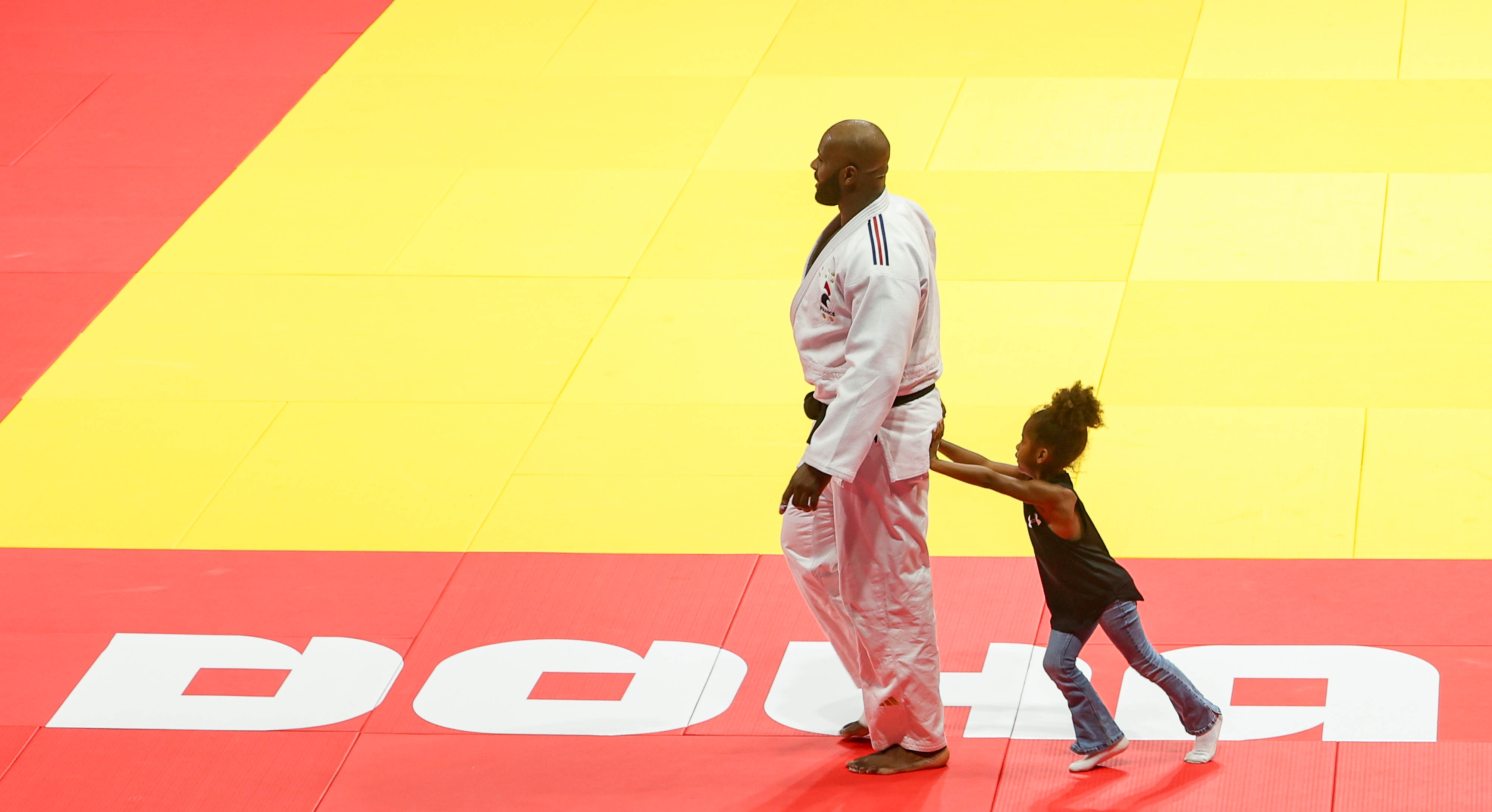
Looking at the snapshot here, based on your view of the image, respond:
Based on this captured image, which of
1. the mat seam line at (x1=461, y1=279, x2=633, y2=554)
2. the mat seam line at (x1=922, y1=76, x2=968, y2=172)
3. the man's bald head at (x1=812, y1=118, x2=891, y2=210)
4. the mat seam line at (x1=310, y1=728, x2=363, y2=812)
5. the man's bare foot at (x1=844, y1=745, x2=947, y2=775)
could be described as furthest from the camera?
the mat seam line at (x1=922, y1=76, x2=968, y2=172)

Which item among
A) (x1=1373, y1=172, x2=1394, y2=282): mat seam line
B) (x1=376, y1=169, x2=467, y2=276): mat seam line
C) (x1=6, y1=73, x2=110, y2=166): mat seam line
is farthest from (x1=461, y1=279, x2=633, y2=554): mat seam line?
(x1=6, y1=73, x2=110, y2=166): mat seam line

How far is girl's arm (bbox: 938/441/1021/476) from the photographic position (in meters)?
6.09

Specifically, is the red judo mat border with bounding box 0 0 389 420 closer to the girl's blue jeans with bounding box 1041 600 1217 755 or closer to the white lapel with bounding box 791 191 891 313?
the white lapel with bounding box 791 191 891 313

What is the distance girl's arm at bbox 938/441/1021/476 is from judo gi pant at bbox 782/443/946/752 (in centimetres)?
17

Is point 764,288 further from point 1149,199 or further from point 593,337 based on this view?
point 1149,199

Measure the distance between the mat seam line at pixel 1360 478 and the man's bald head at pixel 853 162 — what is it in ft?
9.71

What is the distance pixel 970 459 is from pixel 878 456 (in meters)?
0.40

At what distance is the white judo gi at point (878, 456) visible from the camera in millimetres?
5703

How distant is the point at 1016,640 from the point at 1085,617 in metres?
1.06

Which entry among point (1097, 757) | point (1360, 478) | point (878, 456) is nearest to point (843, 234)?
point (878, 456)

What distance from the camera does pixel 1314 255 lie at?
34.4ft

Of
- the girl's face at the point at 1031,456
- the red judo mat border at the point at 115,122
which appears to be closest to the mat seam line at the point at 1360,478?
the girl's face at the point at 1031,456

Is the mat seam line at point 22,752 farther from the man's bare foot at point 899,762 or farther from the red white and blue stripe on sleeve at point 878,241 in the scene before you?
the red white and blue stripe on sleeve at point 878,241

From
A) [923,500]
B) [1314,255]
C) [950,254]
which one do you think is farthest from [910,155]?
[923,500]
